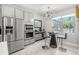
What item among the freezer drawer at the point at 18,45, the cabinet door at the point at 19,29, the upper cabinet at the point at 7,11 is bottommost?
the freezer drawer at the point at 18,45

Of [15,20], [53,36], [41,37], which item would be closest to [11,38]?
[15,20]

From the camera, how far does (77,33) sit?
16.1 ft

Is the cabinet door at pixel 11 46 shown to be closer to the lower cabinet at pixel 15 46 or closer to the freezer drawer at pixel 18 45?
the lower cabinet at pixel 15 46

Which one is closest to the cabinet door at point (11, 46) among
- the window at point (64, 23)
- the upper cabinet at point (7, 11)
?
the upper cabinet at point (7, 11)

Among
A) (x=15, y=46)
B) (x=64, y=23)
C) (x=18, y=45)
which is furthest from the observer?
(x=64, y=23)

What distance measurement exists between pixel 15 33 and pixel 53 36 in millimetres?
2451

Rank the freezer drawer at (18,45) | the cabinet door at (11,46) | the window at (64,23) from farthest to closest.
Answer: the window at (64,23), the freezer drawer at (18,45), the cabinet door at (11,46)

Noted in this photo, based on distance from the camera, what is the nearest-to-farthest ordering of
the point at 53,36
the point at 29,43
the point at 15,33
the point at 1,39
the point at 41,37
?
the point at 1,39 → the point at 15,33 → the point at 53,36 → the point at 29,43 → the point at 41,37

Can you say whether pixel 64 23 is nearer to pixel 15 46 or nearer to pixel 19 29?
pixel 19 29

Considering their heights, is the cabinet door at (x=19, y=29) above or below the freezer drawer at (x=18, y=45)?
above

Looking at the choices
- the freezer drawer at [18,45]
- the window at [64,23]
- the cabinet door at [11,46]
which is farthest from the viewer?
the window at [64,23]

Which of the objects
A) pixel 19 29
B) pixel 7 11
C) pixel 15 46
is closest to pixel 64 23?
pixel 19 29

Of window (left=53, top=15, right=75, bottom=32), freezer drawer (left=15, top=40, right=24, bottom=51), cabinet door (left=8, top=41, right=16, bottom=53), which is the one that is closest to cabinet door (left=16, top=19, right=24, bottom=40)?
freezer drawer (left=15, top=40, right=24, bottom=51)

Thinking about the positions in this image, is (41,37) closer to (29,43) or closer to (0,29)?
(29,43)
